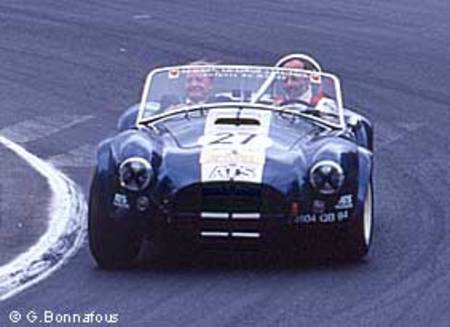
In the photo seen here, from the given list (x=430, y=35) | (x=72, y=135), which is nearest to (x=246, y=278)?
(x=72, y=135)

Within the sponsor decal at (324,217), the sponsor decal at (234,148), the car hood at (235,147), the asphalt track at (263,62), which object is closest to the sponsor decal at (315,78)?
the car hood at (235,147)

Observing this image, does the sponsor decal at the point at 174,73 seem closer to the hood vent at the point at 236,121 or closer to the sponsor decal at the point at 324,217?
the hood vent at the point at 236,121

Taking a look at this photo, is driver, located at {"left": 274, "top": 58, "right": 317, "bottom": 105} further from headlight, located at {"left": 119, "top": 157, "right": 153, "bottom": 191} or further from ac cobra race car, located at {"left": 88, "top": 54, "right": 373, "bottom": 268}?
headlight, located at {"left": 119, "top": 157, "right": 153, "bottom": 191}

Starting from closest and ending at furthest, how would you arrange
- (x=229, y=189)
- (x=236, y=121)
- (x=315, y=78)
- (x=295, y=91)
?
(x=229, y=189), (x=236, y=121), (x=295, y=91), (x=315, y=78)

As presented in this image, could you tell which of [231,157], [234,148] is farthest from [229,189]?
[234,148]

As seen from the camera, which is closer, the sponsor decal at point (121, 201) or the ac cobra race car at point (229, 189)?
the ac cobra race car at point (229, 189)

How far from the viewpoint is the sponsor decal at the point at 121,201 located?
11.9 m

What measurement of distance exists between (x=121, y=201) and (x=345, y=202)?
1.37 metres

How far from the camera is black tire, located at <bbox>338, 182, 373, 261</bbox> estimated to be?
12062mm

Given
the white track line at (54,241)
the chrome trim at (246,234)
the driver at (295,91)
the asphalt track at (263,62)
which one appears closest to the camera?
the asphalt track at (263,62)

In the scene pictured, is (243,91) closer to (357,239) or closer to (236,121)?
(236,121)

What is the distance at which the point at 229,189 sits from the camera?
11727 mm

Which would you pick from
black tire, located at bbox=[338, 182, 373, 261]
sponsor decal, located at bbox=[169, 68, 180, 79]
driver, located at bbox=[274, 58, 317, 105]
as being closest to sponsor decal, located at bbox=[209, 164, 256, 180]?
black tire, located at bbox=[338, 182, 373, 261]

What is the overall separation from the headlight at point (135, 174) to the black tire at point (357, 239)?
1.28 metres
